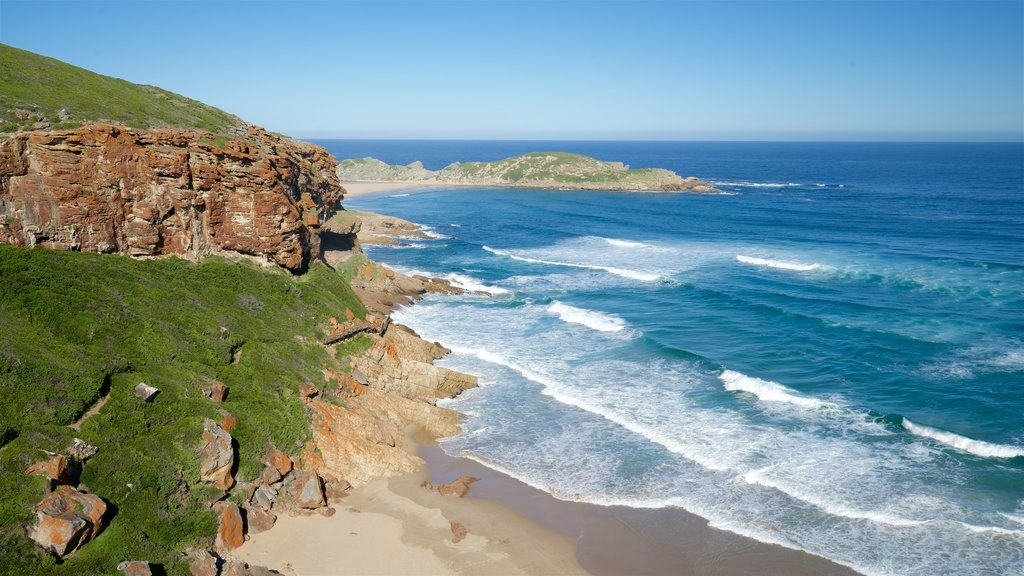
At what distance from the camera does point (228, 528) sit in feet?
61.5

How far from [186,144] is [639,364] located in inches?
1014

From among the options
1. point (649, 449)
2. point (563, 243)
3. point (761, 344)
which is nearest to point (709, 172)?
point (563, 243)

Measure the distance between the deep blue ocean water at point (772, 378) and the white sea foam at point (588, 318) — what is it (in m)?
0.27

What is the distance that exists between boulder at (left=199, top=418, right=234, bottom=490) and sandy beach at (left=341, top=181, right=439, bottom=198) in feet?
355

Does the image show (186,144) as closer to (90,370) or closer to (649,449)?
(90,370)

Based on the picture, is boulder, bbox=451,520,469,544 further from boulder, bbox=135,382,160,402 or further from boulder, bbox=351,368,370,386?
boulder, bbox=135,382,160,402

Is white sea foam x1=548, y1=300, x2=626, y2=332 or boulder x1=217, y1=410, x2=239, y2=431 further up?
boulder x1=217, y1=410, x2=239, y2=431

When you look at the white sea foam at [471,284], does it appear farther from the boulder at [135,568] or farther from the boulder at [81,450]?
the boulder at [135,568]

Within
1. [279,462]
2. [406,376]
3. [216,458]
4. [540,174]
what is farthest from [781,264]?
[540,174]

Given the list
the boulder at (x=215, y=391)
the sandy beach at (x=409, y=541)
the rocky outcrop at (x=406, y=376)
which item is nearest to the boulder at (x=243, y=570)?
the sandy beach at (x=409, y=541)

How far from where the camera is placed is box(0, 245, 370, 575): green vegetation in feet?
54.9

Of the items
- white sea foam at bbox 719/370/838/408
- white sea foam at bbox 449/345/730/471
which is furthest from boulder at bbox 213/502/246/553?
white sea foam at bbox 719/370/838/408

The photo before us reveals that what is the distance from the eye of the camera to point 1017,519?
69.5 ft

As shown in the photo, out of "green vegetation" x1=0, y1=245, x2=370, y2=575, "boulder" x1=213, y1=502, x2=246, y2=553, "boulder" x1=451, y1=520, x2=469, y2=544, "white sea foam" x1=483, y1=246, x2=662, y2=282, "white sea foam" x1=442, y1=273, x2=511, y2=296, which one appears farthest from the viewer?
"white sea foam" x1=483, y1=246, x2=662, y2=282
